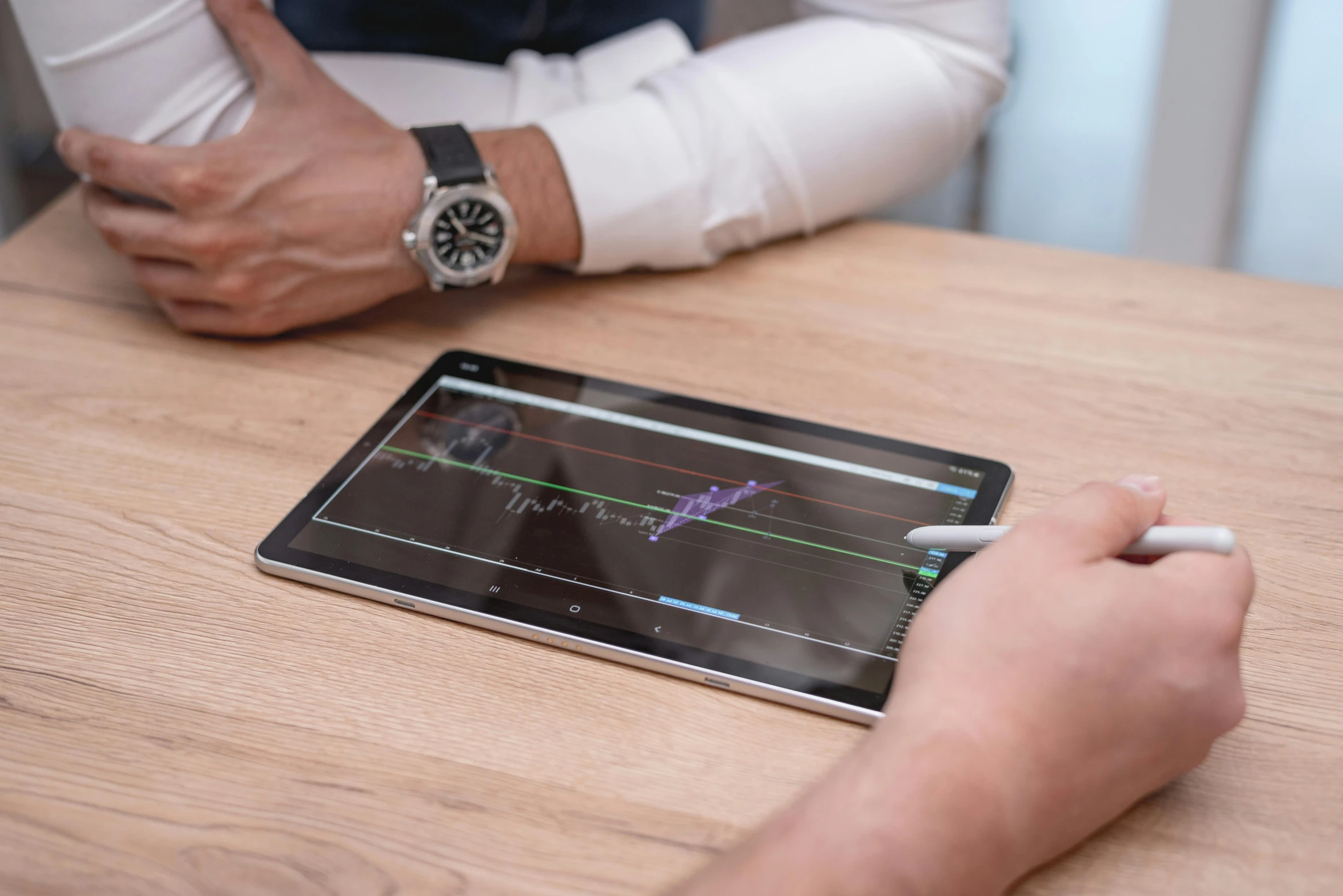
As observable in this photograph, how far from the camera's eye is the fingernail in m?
0.57

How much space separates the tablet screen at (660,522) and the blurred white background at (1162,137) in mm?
1237

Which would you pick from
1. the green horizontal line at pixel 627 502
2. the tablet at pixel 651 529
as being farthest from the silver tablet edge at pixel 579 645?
the green horizontal line at pixel 627 502

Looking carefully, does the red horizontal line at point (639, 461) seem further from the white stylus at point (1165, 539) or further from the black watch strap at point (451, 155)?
the black watch strap at point (451, 155)

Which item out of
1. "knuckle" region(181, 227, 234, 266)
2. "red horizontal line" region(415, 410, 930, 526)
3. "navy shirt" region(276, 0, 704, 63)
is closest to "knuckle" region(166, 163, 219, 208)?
"knuckle" region(181, 227, 234, 266)

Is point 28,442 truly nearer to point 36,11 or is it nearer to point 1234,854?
point 36,11

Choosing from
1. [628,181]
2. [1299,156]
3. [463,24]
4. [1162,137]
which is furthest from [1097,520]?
[1299,156]

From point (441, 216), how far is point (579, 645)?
42 cm

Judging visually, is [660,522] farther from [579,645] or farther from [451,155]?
[451,155]

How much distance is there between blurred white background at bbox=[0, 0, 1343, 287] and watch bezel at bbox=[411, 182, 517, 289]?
1220 mm

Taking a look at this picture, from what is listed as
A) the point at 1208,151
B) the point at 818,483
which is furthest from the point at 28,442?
the point at 1208,151

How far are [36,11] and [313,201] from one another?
0.84 ft

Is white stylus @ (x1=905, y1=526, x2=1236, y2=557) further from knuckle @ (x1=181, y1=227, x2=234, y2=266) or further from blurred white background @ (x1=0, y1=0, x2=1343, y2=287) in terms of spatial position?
blurred white background @ (x1=0, y1=0, x2=1343, y2=287)

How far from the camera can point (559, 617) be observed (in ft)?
2.03

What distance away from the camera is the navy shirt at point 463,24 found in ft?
3.72
